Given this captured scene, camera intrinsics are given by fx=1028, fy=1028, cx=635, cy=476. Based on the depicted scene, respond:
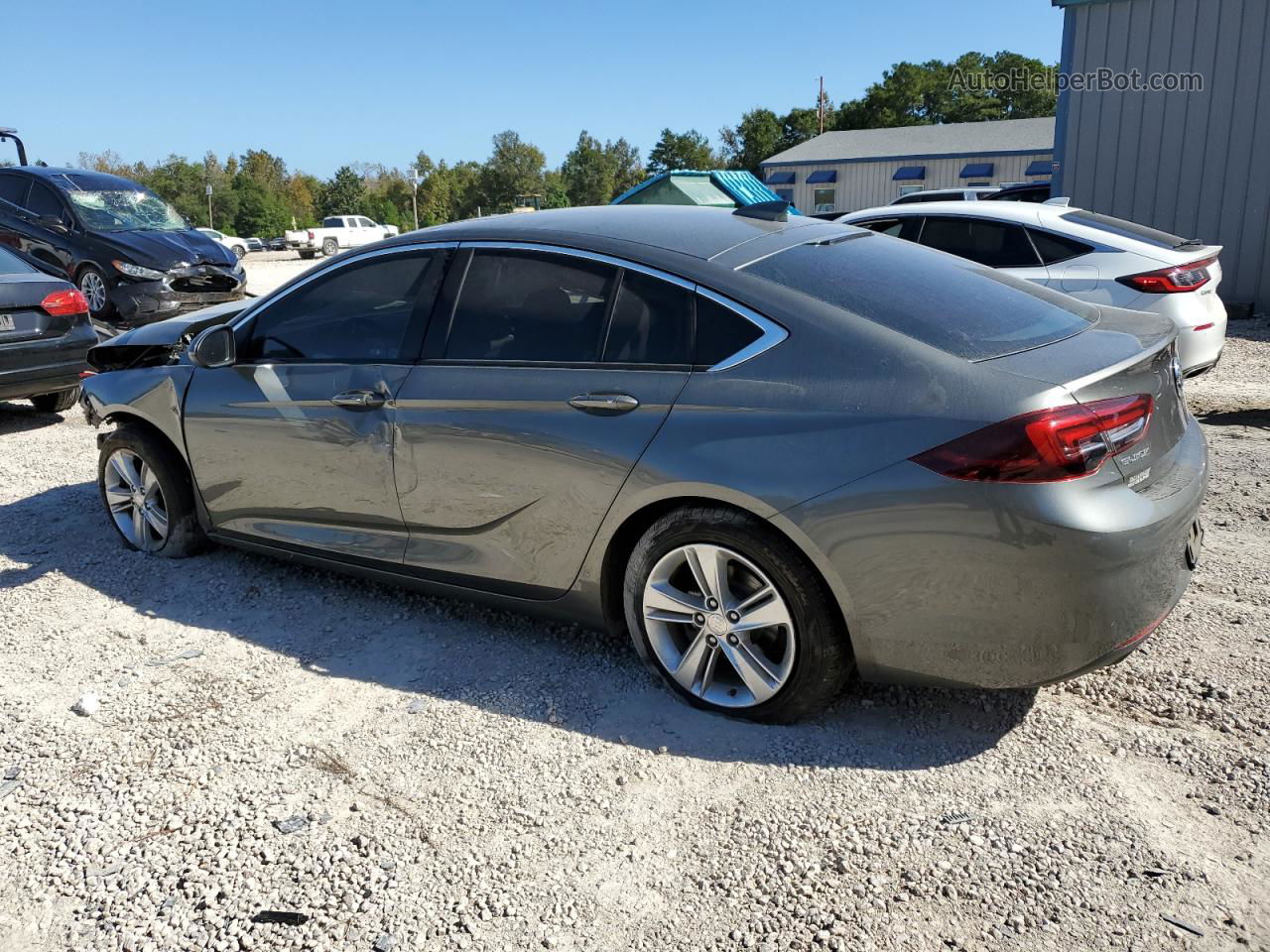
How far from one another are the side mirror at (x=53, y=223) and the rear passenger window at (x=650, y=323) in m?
10.8

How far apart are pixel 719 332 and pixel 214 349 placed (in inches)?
92.9

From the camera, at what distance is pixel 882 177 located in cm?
4753

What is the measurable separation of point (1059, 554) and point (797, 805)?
1.00 metres

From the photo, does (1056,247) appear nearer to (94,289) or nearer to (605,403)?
(605,403)

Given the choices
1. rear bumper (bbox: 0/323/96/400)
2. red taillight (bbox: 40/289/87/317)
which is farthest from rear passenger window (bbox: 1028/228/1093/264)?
red taillight (bbox: 40/289/87/317)

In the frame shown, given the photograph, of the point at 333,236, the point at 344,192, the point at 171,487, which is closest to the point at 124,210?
the point at 171,487

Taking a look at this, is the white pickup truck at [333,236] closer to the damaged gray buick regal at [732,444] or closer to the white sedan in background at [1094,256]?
the white sedan in background at [1094,256]

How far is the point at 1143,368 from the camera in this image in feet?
10.1

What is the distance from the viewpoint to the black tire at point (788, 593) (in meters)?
3.05

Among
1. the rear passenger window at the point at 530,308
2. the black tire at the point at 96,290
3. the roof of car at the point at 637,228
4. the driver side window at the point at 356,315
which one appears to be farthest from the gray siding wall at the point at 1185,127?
the driver side window at the point at 356,315

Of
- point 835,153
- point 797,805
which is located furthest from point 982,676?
point 835,153

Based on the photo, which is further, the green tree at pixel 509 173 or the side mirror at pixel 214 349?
the green tree at pixel 509 173

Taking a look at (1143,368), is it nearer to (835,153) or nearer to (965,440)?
(965,440)

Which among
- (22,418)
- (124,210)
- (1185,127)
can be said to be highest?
(1185,127)
